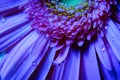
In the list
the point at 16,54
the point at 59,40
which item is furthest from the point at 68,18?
the point at 16,54

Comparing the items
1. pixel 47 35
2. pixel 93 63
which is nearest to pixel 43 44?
pixel 47 35

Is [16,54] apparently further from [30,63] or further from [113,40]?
[113,40]

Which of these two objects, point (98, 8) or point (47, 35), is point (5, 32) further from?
point (98, 8)

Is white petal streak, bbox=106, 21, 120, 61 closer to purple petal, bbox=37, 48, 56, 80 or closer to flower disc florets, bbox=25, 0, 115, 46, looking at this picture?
flower disc florets, bbox=25, 0, 115, 46

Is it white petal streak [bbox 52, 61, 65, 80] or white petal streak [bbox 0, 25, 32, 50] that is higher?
white petal streak [bbox 0, 25, 32, 50]

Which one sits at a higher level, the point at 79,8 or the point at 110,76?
the point at 79,8

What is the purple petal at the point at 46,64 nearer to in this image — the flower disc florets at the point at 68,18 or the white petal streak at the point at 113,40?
the flower disc florets at the point at 68,18

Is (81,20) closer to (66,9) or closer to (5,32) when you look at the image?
(66,9)

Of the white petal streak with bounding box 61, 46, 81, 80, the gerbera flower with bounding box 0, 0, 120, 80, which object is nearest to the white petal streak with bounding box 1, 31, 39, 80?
the gerbera flower with bounding box 0, 0, 120, 80
